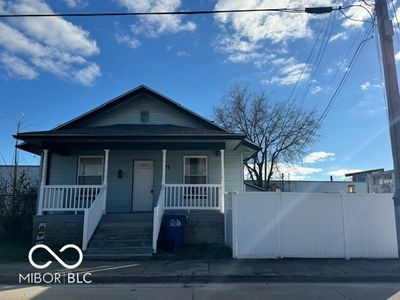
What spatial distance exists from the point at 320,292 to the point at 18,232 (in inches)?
448

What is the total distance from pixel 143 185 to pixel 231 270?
7.19 metres

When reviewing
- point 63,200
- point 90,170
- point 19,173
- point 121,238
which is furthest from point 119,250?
point 19,173

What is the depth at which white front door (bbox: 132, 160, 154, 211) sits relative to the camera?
14.3 m

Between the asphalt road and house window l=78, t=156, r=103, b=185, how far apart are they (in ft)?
24.4

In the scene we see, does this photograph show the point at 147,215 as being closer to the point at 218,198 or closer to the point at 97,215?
the point at 97,215

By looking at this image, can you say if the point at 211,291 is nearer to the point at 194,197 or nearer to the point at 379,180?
the point at 194,197

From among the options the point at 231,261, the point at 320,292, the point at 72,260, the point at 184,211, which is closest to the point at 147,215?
the point at 184,211

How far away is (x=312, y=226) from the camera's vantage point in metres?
10.2

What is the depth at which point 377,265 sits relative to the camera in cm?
908

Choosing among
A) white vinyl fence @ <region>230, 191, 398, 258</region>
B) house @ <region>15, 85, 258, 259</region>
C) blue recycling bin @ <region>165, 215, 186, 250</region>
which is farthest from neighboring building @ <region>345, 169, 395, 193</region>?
blue recycling bin @ <region>165, 215, 186, 250</region>

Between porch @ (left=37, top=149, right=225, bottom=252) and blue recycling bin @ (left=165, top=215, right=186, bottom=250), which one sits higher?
porch @ (left=37, top=149, right=225, bottom=252)

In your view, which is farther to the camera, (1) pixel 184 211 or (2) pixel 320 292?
(1) pixel 184 211

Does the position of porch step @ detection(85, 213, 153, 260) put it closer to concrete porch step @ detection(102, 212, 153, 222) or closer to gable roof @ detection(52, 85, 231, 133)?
concrete porch step @ detection(102, 212, 153, 222)

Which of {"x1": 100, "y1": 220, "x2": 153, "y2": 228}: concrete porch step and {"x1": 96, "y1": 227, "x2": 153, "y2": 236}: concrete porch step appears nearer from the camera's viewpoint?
{"x1": 96, "y1": 227, "x2": 153, "y2": 236}: concrete porch step
